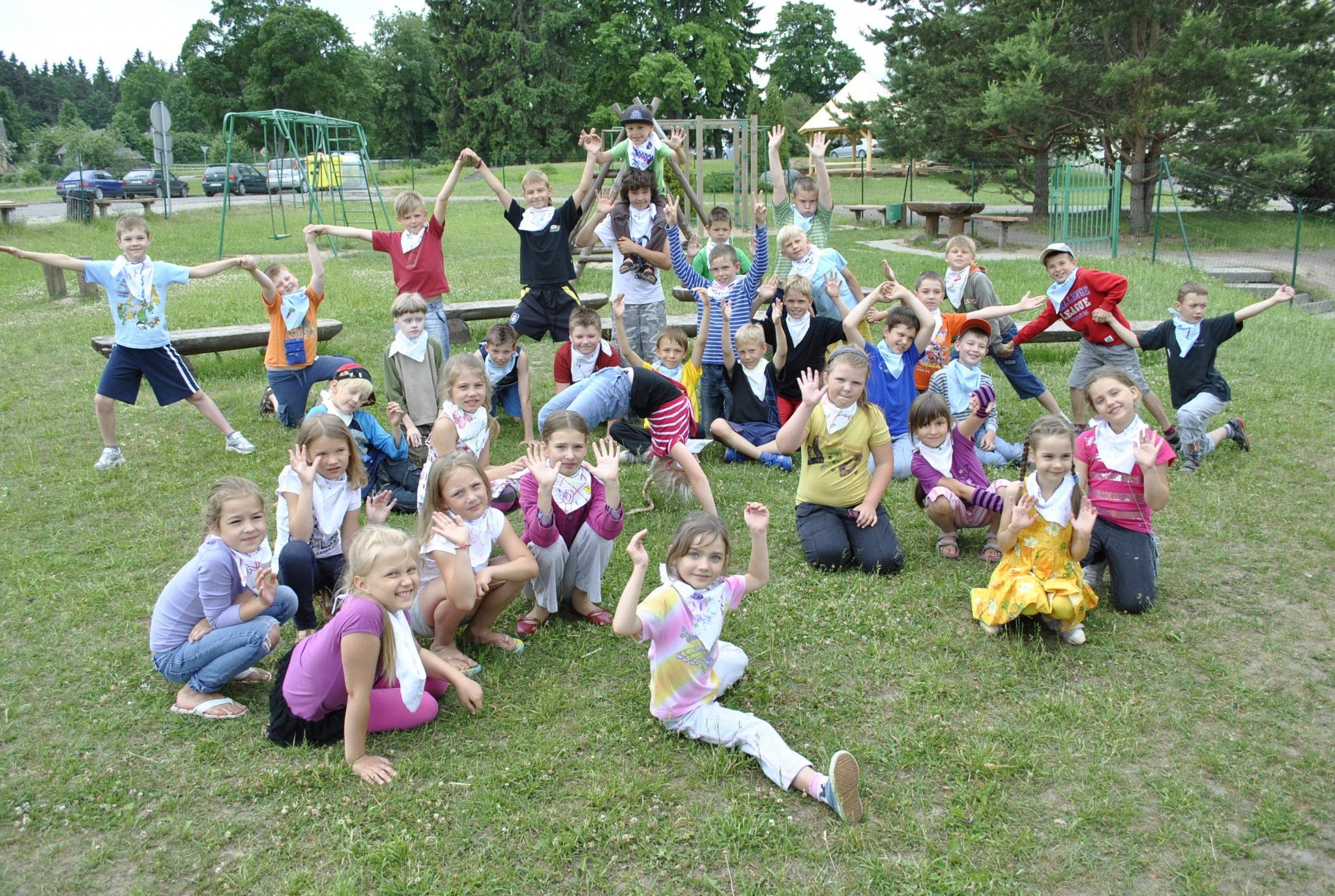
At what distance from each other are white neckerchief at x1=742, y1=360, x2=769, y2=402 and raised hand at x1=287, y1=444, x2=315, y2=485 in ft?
11.2

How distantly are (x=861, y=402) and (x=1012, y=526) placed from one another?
1184 millimetres

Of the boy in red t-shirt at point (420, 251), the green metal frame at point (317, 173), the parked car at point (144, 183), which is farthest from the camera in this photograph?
the parked car at point (144, 183)

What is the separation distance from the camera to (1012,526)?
421 centimetres

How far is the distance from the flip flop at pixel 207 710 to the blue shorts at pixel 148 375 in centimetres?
370

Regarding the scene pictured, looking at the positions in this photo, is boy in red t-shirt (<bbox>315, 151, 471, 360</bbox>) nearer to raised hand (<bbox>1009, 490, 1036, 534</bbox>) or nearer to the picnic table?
raised hand (<bbox>1009, 490, 1036, 534</bbox>)

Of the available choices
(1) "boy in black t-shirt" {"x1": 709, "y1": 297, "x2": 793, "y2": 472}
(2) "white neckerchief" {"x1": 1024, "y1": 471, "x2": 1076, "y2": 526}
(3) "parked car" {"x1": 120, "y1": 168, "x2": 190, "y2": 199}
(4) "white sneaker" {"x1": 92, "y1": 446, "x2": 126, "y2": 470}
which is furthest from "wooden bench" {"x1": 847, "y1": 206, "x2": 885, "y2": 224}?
(3) "parked car" {"x1": 120, "y1": 168, "x2": 190, "y2": 199}

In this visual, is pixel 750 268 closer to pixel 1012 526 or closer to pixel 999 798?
pixel 1012 526

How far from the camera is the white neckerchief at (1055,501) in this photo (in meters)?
4.30

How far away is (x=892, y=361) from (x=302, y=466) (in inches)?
153

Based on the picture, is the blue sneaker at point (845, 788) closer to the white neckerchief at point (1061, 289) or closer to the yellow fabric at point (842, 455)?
the yellow fabric at point (842, 455)

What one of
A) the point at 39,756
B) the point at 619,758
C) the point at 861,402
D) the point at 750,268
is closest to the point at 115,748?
the point at 39,756

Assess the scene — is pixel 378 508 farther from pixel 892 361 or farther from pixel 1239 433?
pixel 1239 433

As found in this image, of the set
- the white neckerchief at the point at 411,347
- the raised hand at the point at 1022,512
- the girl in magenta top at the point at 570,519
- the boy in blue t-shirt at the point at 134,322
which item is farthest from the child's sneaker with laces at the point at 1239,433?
the boy in blue t-shirt at the point at 134,322

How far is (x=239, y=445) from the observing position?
700 cm
